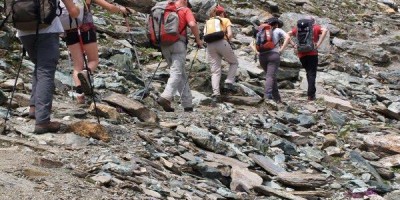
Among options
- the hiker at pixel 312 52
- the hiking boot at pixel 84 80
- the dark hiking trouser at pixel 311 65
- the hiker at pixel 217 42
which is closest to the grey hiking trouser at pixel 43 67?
the hiking boot at pixel 84 80

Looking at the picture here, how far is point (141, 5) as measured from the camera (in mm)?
22656

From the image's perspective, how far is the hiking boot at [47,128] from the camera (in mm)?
7497

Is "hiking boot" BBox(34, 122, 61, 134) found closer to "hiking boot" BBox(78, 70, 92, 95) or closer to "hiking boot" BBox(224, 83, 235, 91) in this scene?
"hiking boot" BBox(78, 70, 92, 95)

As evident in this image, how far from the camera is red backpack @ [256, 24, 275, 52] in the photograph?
45.6ft

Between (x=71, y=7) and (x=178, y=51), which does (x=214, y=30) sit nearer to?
(x=178, y=51)

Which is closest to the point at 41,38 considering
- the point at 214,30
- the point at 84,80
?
the point at 84,80

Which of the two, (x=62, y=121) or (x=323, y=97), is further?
(x=323, y=97)

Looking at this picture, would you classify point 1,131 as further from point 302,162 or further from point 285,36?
point 285,36

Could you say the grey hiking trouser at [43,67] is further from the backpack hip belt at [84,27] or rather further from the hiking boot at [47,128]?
the backpack hip belt at [84,27]

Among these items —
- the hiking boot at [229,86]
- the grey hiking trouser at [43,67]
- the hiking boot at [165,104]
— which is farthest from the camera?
the hiking boot at [229,86]

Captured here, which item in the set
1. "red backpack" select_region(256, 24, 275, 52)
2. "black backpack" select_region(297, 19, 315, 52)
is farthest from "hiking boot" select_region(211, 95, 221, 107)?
"black backpack" select_region(297, 19, 315, 52)

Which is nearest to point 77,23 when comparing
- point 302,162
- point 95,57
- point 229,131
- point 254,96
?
point 95,57

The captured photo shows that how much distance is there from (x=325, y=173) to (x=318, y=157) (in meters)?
0.90

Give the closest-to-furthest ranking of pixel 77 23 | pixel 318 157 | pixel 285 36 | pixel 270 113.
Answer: pixel 77 23 < pixel 318 157 < pixel 270 113 < pixel 285 36
